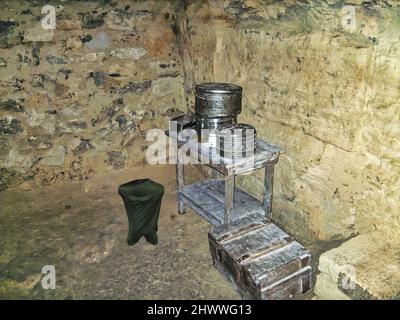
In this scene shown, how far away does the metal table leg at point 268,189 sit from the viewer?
332 cm

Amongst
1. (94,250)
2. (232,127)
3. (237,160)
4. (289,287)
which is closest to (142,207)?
(94,250)

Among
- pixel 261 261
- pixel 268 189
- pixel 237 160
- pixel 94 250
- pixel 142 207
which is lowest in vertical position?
pixel 94 250

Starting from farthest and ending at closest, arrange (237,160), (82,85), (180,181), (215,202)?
(82,85)
(180,181)
(215,202)
(237,160)

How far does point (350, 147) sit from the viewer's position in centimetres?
274

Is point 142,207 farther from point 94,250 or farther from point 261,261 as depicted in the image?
point 261,261

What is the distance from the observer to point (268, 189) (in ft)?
11.1

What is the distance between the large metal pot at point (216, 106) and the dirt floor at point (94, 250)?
1152mm

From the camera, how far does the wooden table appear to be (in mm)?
3023

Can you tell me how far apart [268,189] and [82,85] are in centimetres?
252

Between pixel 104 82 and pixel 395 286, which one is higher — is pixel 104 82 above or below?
above

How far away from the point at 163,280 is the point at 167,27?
3.06m

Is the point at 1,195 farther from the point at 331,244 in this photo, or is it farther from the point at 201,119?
the point at 331,244

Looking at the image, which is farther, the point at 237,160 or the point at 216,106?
the point at 216,106
